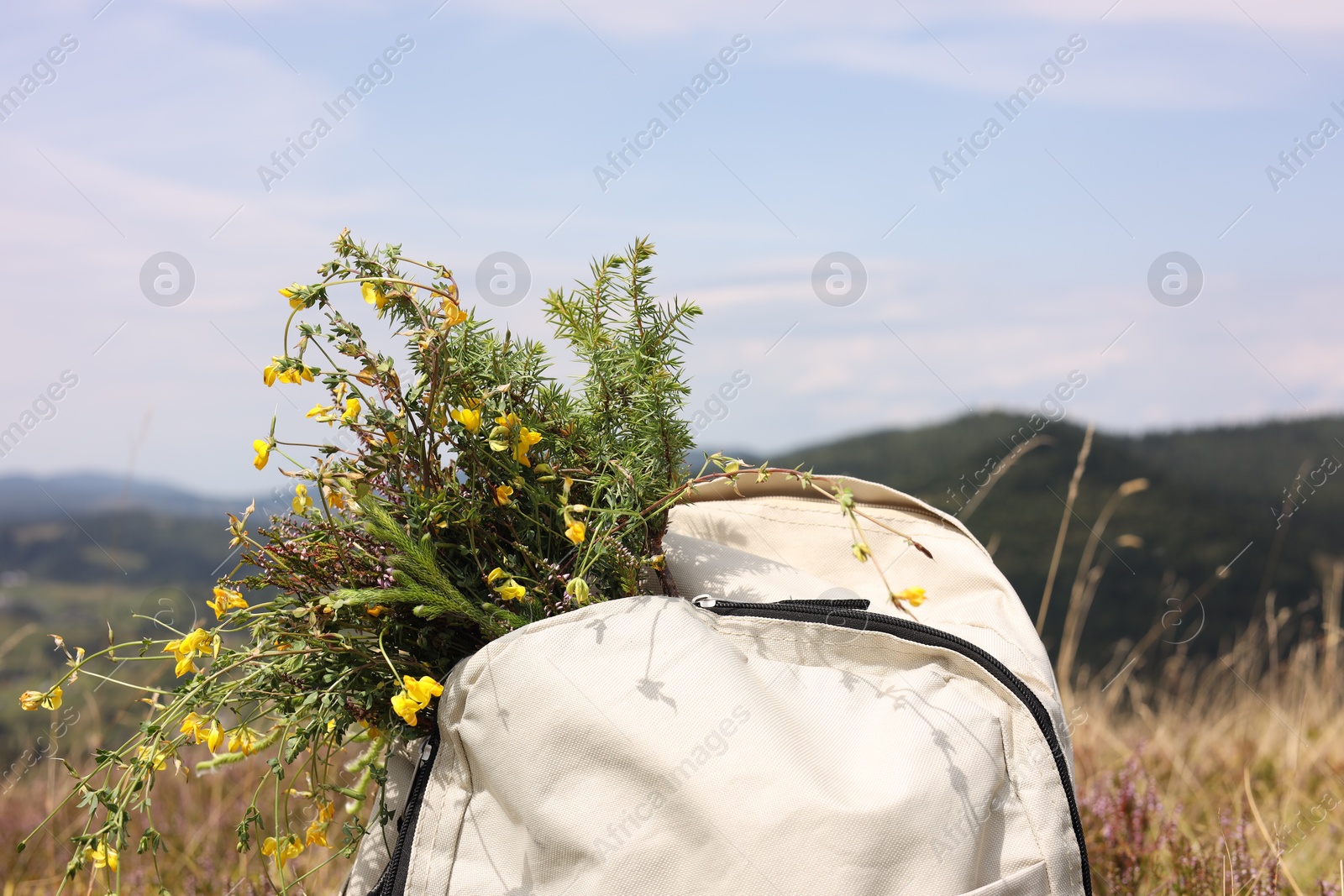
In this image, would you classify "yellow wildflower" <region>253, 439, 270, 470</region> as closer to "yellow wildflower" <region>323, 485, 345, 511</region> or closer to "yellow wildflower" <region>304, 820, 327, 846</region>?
"yellow wildflower" <region>323, 485, 345, 511</region>

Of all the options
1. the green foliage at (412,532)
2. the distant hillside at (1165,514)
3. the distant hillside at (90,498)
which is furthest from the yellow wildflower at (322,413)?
the distant hillside at (90,498)

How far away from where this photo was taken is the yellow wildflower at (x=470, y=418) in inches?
67.9

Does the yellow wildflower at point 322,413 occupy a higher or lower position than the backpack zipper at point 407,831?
higher

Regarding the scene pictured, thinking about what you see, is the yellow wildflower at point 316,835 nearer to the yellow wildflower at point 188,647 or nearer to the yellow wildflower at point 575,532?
the yellow wildflower at point 188,647

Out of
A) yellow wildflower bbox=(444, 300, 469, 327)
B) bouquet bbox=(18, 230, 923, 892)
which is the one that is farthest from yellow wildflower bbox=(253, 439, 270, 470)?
yellow wildflower bbox=(444, 300, 469, 327)

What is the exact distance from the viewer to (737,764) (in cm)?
161

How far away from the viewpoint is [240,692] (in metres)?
1.75

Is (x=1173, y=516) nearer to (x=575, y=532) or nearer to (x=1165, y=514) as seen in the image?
(x=1165, y=514)

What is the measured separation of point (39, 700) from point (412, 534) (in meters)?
0.74

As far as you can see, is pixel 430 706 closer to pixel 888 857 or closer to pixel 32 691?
pixel 32 691

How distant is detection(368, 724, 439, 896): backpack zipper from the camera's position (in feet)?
5.78

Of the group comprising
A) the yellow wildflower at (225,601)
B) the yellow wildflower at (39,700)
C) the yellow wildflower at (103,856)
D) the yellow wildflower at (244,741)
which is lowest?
the yellow wildflower at (103,856)

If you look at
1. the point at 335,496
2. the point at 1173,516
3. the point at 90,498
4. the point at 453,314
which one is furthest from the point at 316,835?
the point at 90,498

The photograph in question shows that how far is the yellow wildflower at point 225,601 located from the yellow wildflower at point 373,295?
63cm
